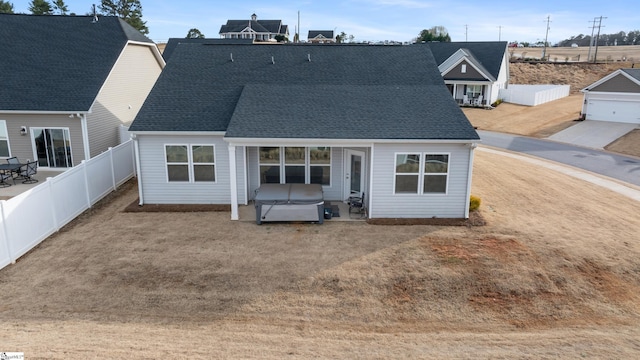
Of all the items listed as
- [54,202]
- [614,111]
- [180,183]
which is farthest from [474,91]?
[54,202]

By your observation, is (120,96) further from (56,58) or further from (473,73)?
(473,73)

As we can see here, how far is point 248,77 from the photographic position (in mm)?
18000

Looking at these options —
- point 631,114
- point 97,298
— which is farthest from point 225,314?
point 631,114

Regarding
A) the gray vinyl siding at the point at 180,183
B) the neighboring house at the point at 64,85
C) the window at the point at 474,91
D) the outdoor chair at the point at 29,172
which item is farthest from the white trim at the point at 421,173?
the window at the point at 474,91

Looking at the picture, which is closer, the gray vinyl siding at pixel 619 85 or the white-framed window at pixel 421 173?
the white-framed window at pixel 421 173

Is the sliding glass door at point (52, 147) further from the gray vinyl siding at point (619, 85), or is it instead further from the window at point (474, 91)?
the gray vinyl siding at point (619, 85)

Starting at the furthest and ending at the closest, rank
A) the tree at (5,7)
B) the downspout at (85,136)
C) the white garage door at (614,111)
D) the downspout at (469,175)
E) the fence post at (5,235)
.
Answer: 1. the tree at (5,7)
2. the white garage door at (614,111)
3. the downspout at (85,136)
4. the downspout at (469,175)
5. the fence post at (5,235)

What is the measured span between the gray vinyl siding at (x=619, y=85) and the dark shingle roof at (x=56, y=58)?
35.0 meters

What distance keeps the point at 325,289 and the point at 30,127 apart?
17.0 metres

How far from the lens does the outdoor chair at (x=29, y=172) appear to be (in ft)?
58.8

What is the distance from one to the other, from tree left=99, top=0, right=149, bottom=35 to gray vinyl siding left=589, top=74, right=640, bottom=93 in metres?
64.5

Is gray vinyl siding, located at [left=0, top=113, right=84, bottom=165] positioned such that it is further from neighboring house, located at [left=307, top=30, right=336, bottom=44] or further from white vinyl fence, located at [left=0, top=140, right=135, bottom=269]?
neighboring house, located at [left=307, top=30, right=336, bottom=44]

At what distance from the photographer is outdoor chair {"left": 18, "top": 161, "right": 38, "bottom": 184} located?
1792cm

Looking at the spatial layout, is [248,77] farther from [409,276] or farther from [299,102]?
[409,276]
